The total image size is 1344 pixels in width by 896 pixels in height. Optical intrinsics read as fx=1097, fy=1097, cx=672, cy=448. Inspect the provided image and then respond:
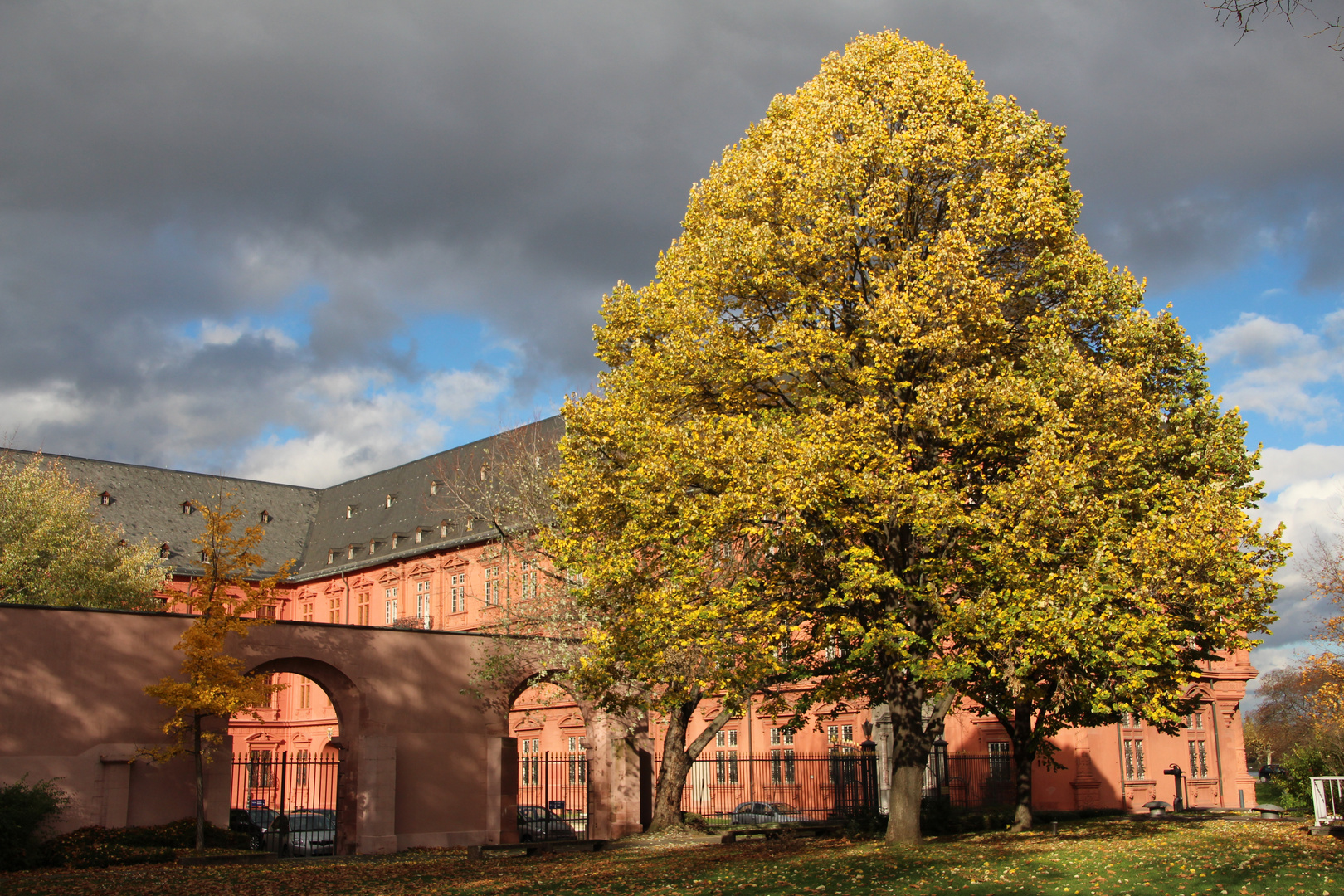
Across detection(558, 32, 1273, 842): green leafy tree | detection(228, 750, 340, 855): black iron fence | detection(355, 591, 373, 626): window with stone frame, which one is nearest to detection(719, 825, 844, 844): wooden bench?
detection(558, 32, 1273, 842): green leafy tree

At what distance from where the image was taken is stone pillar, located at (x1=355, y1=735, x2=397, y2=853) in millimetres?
25484

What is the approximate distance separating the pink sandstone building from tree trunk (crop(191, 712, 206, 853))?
124 inches

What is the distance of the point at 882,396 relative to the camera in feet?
63.3

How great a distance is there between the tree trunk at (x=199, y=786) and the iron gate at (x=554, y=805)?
Answer: 24.3 feet

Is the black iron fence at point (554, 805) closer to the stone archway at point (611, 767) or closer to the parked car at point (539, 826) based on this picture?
the parked car at point (539, 826)

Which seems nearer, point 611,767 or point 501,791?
point 501,791

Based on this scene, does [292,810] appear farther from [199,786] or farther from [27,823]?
[27,823]

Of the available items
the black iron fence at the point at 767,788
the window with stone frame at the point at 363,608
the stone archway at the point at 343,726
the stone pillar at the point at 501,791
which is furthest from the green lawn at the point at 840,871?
the window with stone frame at the point at 363,608

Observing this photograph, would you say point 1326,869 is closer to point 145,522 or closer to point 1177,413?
point 1177,413

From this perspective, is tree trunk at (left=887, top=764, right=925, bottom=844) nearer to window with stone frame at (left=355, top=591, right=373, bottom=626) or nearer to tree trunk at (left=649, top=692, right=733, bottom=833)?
tree trunk at (left=649, top=692, right=733, bottom=833)

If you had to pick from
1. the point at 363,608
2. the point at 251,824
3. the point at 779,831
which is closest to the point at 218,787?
the point at 251,824

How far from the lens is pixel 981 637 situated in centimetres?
1625

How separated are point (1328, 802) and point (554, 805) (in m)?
23.0

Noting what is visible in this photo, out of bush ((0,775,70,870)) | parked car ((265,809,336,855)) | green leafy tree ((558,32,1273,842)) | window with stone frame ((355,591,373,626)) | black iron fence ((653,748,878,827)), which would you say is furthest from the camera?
window with stone frame ((355,591,373,626))
